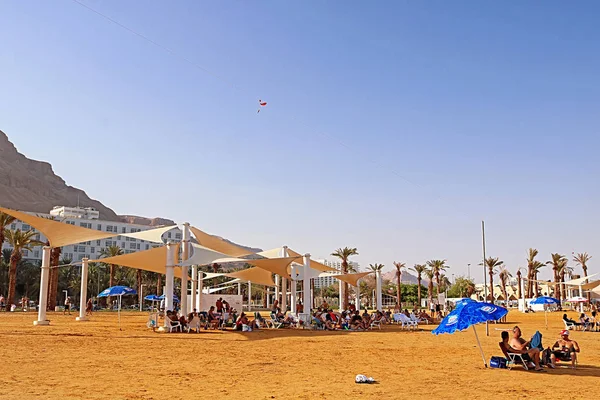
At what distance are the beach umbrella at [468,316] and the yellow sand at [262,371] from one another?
0.79 metres

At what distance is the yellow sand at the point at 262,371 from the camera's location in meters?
7.73

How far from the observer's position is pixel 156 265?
2481cm

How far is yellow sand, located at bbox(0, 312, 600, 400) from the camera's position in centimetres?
773

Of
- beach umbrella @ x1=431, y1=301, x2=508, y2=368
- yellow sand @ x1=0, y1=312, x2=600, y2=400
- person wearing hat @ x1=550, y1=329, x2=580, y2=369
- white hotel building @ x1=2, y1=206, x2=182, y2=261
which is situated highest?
white hotel building @ x1=2, y1=206, x2=182, y2=261

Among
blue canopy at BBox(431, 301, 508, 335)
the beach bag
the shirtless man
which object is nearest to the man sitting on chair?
the shirtless man

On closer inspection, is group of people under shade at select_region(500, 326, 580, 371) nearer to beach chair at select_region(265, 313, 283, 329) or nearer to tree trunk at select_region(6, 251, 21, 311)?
beach chair at select_region(265, 313, 283, 329)

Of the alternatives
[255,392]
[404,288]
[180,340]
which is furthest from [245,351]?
[404,288]

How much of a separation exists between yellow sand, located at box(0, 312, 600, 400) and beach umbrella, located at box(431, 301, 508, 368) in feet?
2.60

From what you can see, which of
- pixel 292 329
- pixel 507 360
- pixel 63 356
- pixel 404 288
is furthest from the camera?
pixel 404 288

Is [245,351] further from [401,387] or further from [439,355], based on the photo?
[401,387]

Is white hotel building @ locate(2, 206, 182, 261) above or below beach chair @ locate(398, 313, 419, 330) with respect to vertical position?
above

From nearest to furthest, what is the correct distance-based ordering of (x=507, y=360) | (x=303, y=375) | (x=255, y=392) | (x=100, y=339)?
1. (x=255, y=392)
2. (x=303, y=375)
3. (x=507, y=360)
4. (x=100, y=339)

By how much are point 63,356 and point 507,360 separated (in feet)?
29.3

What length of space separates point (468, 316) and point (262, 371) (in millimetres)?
3829
